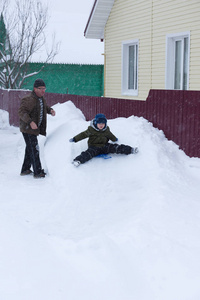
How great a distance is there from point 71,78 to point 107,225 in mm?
20042

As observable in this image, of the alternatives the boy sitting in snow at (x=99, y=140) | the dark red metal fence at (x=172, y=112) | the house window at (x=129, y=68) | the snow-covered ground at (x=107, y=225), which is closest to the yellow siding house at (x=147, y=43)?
the house window at (x=129, y=68)

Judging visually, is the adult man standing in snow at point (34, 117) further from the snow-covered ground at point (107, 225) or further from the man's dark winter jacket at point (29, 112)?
the snow-covered ground at point (107, 225)

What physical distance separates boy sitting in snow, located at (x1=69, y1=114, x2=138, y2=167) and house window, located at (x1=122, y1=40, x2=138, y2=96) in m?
6.17

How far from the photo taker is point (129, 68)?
13969 mm

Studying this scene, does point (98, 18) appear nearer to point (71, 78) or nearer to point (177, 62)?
point (177, 62)

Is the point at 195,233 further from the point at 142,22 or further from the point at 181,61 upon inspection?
the point at 142,22

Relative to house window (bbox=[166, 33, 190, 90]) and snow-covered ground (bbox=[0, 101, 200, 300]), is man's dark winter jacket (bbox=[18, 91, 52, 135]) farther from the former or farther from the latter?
house window (bbox=[166, 33, 190, 90])

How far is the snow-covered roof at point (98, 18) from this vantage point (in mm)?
13875

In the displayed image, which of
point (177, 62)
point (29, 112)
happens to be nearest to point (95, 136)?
point (29, 112)

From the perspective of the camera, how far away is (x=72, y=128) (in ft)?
29.2

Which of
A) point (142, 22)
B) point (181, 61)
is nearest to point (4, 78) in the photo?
point (142, 22)

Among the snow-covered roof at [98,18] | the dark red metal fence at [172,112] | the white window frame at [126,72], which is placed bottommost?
the dark red metal fence at [172,112]

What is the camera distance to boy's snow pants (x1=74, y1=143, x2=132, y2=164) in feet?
23.5

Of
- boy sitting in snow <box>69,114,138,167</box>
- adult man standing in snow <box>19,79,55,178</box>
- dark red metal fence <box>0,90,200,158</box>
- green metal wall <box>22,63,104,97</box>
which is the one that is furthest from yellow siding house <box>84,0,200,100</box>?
green metal wall <box>22,63,104,97</box>
